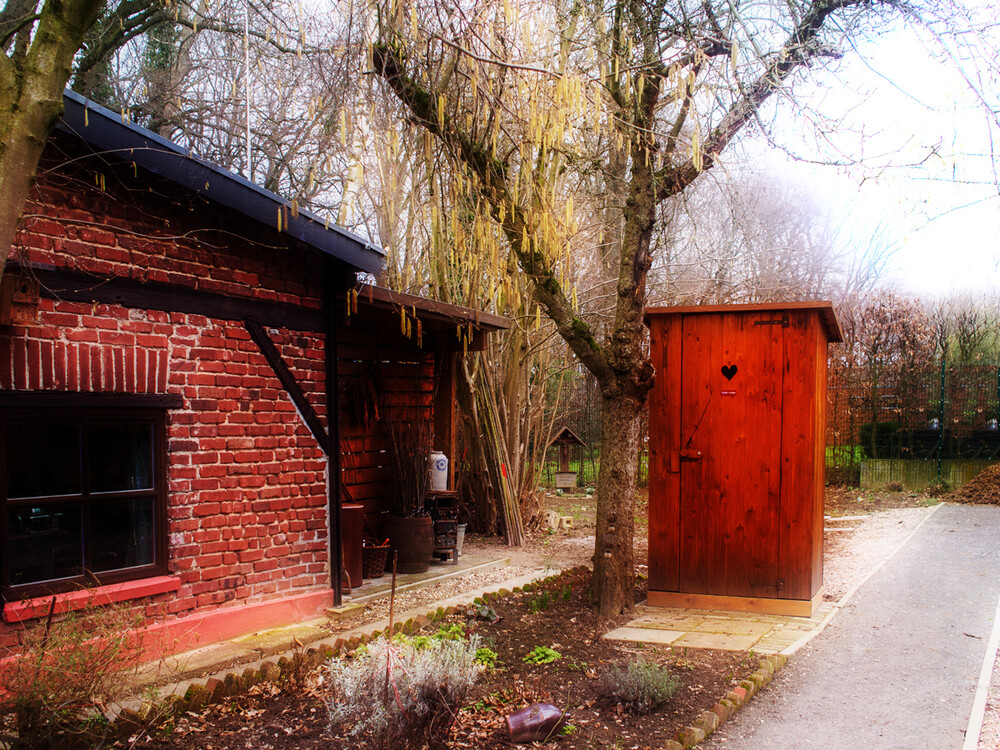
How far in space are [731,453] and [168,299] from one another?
4436 mm

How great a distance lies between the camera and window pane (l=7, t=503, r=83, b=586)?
4.33m

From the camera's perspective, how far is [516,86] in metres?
5.01

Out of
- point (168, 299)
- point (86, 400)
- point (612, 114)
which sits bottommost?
point (86, 400)

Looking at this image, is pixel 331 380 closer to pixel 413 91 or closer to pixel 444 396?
pixel 413 91

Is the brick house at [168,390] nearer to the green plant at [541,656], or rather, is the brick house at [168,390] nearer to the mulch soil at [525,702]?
the mulch soil at [525,702]

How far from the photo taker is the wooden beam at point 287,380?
18.4 ft

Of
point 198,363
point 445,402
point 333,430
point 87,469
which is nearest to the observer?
point 87,469

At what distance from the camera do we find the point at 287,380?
5.80 m

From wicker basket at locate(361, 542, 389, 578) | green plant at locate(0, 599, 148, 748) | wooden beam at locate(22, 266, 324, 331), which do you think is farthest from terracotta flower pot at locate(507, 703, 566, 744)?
wicker basket at locate(361, 542, 389, 578)

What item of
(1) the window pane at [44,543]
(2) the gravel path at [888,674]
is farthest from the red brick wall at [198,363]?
(2) the gravel path at [888,674]

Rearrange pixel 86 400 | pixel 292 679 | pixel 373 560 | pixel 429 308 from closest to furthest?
pixel 292 679
pixel 86 400
pixel 429 308
pixel 373 560

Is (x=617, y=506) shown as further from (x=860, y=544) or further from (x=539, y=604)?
(x=860, y=544)

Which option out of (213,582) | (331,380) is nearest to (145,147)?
(331,380)

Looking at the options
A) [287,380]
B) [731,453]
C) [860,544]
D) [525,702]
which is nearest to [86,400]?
[287,380]
